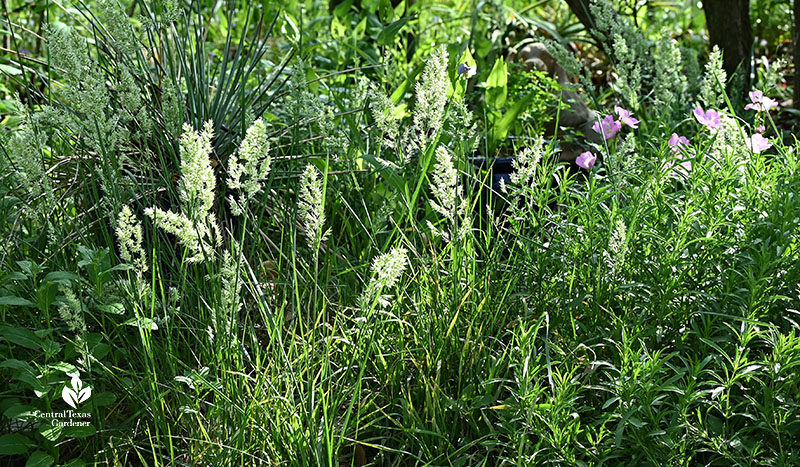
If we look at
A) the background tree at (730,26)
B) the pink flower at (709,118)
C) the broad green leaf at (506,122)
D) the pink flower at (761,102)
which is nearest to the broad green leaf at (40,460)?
the broad green leaf at (506,122)

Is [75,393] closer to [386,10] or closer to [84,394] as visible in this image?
[84,394]

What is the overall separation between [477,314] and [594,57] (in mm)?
4122

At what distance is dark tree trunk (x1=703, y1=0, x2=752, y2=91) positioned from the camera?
153 inches

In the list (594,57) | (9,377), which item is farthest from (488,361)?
(594,57)

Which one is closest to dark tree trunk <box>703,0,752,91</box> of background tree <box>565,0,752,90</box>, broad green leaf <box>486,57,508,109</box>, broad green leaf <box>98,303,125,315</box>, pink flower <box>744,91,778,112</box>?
background tree <box>565,0,752,90</box>

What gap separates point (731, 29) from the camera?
12.8 ft

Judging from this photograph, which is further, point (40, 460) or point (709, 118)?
point (709, 118)

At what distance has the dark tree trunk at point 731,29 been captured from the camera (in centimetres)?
388

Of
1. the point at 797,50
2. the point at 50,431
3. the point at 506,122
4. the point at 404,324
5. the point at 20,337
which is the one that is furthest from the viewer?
the point at 797,50

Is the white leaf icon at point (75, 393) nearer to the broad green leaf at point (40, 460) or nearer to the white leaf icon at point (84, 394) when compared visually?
the white leaf icon at point (84, 394)

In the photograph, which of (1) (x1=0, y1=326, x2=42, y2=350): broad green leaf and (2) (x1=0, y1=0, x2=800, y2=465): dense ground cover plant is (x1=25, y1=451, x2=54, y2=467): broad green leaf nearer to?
(2) (x1=0, y1=0, x2=800, y2=465): dense ground cover plant

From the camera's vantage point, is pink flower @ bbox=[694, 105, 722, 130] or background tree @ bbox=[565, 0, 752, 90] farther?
background tree @ bbox=[565, 0, 752, 90]

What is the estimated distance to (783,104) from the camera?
4.40m

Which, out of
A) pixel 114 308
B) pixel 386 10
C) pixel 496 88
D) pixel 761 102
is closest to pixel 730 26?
pixel 761 102
